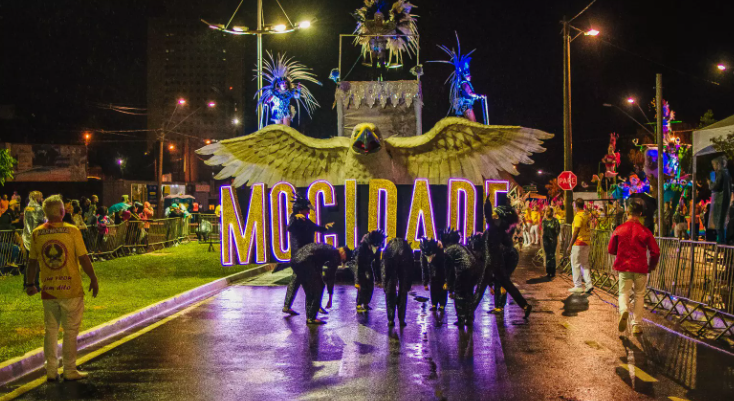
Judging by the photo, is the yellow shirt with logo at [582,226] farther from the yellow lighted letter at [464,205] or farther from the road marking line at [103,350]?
the road marking line at [103,350]

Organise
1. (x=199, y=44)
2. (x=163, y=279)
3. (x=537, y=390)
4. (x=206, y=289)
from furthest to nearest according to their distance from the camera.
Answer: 1. (x=199, y=44)
2. (x=163, y=279)
3. (x=206, y=289)
4. (x=537, y=390)

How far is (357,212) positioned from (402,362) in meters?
9.01

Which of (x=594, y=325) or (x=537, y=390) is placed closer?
(x=537, y=390)

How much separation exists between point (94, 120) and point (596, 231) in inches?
1998

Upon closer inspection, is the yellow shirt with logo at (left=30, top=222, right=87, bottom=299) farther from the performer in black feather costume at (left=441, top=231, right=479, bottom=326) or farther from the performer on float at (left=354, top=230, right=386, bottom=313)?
the performer in black feather costume at (left=441, top=231, right=479, bottom=326)

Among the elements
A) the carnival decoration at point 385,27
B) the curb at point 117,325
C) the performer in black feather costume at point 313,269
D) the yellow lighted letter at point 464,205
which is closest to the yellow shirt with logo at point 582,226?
the yellow lighted letter at point 464,205

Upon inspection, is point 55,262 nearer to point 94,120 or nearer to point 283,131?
point 283,131

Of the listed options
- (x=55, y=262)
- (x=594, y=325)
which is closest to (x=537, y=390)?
(x=594, y=325)

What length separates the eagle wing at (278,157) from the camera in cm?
1664

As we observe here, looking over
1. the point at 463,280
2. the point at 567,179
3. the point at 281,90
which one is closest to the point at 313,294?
the point at 463,280

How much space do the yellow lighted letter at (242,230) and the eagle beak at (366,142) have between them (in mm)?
2629

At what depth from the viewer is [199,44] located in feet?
225

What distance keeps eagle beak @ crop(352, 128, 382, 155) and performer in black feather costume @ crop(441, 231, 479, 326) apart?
6414 mm

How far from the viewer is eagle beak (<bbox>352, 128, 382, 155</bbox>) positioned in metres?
15.5
